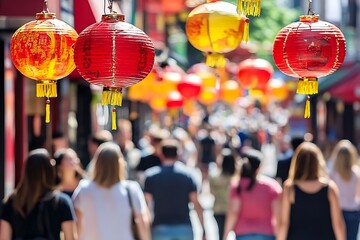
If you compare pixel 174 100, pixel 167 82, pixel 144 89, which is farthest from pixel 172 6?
pixel 167 82

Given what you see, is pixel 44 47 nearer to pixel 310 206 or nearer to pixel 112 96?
pixel 112 96

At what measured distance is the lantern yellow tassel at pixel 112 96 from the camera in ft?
22.1

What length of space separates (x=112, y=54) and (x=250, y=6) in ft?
3.21

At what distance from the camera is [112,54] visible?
663 centimetres

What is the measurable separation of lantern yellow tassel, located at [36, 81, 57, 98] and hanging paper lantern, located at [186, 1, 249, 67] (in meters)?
1.72

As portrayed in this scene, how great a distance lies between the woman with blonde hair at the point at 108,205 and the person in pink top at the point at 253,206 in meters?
1.60

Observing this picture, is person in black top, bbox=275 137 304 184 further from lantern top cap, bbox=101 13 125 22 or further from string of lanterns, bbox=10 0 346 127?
lantern top cap, bbox=101 13 125 22

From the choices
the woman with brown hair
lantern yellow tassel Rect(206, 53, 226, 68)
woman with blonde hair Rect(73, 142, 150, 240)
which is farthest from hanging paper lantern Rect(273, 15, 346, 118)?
woman with blonde hair Rect(73, 142, 150, 240)

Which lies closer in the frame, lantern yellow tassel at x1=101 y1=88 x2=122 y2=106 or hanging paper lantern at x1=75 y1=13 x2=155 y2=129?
hanging paper lantern at x1=75 y1=13 x2=155 y2=129

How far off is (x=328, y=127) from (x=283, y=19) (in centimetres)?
1615

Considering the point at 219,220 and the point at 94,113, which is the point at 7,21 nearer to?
the point at 219,220

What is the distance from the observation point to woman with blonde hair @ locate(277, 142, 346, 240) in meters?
8.99

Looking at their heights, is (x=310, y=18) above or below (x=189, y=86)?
above

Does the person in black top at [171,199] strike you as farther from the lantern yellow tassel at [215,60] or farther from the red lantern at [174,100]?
the red lantern at [174,100]
